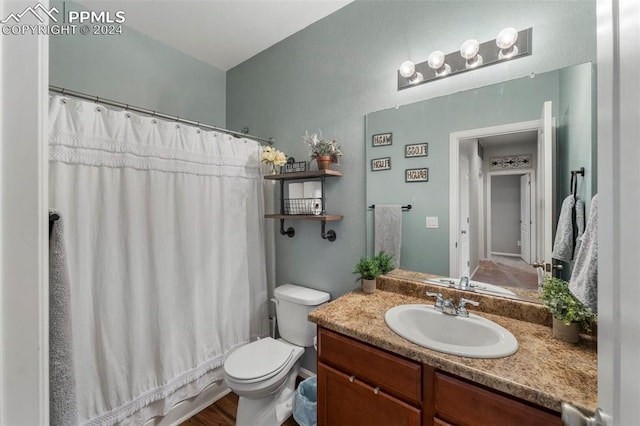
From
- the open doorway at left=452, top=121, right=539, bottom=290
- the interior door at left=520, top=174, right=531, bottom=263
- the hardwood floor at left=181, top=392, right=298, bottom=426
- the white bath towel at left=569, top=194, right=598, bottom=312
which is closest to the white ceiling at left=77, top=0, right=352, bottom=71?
the open doorway at left=452, top=121, right=539, bottom=290

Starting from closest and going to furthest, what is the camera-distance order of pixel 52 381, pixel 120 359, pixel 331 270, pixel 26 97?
1. pixel 26 97
2. pixel 52 381
3. pixel 120 359
4. pixel 331 270

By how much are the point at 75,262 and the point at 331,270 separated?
4.87 feet

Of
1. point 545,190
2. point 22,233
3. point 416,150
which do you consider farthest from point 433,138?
point 22,233

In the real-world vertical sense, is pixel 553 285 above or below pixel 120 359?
above

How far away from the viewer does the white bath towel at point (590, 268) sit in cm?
85

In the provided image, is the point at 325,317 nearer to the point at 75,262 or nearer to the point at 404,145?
the point at 404,145

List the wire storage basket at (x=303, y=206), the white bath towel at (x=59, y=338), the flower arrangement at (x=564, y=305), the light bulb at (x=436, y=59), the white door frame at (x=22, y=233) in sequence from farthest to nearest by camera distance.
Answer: the wire storage basket at (x=303, y=206), the light bulb at (x=436, y=59), the flower arrangement at (x=564, y=305), the white bath towel at (x=59, y=338), the white door frame at (x=22, y=233)

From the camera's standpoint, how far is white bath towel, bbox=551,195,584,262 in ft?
3.51

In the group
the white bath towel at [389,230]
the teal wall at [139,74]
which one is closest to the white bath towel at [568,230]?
the white bath towel at [389,230]

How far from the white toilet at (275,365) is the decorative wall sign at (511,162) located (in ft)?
4.38

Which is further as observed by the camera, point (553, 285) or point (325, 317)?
point (325, 317)

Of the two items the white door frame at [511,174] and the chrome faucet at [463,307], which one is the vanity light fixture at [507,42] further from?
the chrome faucet at [463,307]

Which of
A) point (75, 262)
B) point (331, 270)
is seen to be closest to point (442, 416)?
point (331, 270)

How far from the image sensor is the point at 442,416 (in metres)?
0.91
